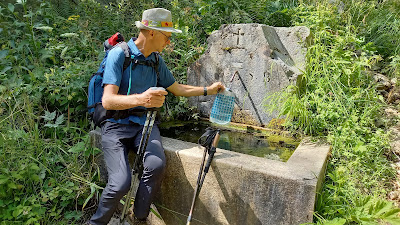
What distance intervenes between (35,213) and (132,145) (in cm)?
105

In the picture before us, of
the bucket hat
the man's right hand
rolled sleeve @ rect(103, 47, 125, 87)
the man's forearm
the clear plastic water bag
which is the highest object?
the bucket hat

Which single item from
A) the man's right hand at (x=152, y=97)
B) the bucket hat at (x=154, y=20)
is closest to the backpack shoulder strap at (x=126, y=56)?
the bucket hat at (x=154, y=20)

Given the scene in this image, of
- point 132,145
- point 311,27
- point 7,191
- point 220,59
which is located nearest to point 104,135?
point 132,145

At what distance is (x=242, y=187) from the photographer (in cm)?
254

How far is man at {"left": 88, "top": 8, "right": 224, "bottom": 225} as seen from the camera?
8.19ft

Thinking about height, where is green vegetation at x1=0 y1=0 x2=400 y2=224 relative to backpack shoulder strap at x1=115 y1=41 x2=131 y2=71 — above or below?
below

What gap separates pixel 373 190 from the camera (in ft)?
9.23

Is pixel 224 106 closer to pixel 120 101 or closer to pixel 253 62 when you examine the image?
pixel 253 62

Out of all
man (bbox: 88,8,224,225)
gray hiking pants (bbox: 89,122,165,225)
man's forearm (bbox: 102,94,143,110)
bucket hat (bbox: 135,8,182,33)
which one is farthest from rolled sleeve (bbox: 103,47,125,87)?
gray hiking pants (bbox: 89,122,165,225)

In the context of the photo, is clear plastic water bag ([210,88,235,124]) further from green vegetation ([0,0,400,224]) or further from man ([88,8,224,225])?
man ([88,8,224,225])

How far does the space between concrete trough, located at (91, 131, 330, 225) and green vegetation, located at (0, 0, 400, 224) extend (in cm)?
25

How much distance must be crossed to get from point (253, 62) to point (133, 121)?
78.8 inches

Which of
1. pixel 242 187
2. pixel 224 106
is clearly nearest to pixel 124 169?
pixel 242 187

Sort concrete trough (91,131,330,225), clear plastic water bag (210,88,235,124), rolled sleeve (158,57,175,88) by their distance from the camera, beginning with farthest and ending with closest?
clear plastic water bag (210,88,235,124) < rolled sleeve (158,57,175,88) < concrete trough (91,131,330,225)
